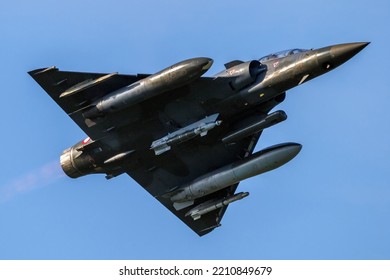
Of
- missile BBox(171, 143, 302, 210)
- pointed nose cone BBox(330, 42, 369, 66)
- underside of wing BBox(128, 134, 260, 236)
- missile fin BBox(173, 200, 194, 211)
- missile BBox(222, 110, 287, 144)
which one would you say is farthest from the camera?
missile fin BBox(173, 200, 194, 211)

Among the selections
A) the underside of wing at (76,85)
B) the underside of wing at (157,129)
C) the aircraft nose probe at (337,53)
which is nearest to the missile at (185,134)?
the underside of wing at (157,129)

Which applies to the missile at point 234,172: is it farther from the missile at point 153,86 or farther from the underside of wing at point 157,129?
the missile at point 153,86

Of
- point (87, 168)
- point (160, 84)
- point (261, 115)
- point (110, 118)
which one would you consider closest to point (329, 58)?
point (261, 115)

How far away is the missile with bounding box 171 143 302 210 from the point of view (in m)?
37.6

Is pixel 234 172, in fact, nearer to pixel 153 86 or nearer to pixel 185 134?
pixel 185 134

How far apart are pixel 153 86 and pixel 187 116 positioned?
8.93 feet

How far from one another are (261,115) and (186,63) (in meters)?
4.92

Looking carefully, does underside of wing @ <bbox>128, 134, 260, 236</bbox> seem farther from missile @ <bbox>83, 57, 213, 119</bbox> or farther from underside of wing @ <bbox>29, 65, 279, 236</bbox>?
missile @ <bbox>83, 57, 213, 119</bbox>

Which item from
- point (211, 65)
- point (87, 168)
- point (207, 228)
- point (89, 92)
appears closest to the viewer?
point (211, 65)

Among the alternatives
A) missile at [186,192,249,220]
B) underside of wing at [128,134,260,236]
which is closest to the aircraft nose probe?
underside of wing at [128,134,260,236]

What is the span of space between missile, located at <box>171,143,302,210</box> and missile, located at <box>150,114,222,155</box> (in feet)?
10.3

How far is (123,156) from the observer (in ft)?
127

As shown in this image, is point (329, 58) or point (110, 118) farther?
point (110, 118)

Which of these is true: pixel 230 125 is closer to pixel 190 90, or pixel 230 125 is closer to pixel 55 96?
pixel 190 90
